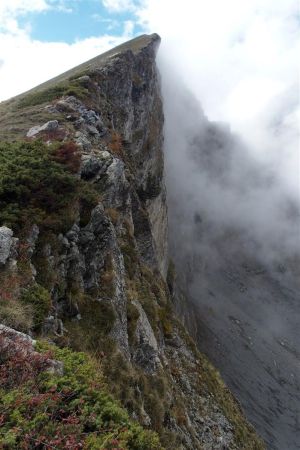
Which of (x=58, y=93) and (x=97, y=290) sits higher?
(x=58, y=93)

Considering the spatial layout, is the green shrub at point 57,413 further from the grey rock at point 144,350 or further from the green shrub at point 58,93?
the green shrub at point 58,93

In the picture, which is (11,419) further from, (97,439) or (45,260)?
(45,260)

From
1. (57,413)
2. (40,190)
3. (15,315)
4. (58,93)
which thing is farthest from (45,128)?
(57,413)

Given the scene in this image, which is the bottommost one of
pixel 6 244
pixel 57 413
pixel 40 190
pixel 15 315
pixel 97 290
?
pixel 57 413

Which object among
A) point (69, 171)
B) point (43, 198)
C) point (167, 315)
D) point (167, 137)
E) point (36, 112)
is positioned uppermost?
point (167, 137)

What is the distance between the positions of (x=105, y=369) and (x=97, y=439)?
651 centimetres

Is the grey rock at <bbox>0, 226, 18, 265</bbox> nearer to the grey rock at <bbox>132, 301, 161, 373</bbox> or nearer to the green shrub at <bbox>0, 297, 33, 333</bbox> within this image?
the green shrub at <bbox>0, 297, 33, 333</bbox>

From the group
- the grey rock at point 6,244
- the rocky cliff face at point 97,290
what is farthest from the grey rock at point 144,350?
the grey rock at point 6,244

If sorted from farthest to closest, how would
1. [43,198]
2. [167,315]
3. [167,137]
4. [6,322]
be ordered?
[167,137] → [167,315] → [43,198] → [6,322]

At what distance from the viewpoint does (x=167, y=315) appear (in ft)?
116

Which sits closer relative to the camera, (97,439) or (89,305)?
(97,439)

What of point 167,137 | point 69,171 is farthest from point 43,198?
point 167,137

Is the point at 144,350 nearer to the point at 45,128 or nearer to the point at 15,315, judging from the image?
the point at 15,315

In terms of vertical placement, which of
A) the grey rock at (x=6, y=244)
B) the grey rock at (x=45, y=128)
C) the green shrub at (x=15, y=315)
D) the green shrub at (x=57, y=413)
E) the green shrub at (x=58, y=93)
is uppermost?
the green shrub at (x=58, y=93)
